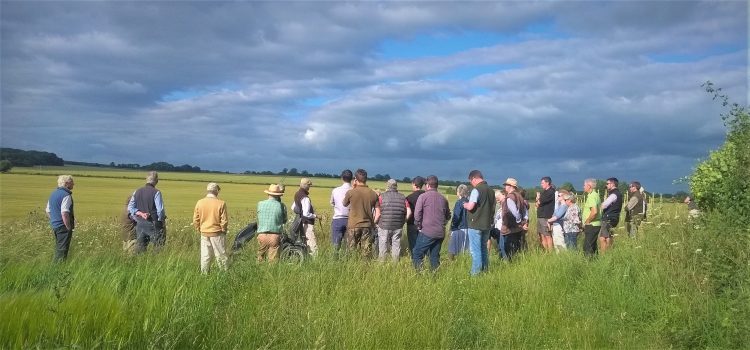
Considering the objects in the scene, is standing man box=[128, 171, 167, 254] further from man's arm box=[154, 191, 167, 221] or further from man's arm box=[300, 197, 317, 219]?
man's arm box=[300, 197, 317, 219]

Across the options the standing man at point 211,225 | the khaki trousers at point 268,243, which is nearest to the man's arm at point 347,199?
the khaki trousers at point 268,243

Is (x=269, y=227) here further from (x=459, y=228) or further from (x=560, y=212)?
(x=560, y=212)

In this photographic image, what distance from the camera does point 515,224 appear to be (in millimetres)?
12945

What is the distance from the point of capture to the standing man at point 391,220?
39.4 ft

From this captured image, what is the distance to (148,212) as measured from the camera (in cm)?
1191

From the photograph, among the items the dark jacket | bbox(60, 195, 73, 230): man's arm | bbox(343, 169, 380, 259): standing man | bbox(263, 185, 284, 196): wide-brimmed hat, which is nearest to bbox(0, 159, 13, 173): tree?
bbox(60, 195, 73, 230): man's arm

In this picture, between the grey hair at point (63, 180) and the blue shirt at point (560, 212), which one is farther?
the blue shirt at point (560, 212)

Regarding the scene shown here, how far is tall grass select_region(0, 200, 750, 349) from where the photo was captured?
5367mm

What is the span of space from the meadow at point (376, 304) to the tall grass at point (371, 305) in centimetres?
2

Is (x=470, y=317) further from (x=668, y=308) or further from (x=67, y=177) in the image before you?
(x=67, y=177)

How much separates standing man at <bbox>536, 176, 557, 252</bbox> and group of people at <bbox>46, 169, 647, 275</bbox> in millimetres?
25

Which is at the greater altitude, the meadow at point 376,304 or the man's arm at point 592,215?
the man's arm at point 592,215

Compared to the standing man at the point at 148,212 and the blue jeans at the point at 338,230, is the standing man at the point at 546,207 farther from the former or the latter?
the standing man at the point at 148,212

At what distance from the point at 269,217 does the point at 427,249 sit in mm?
2951
